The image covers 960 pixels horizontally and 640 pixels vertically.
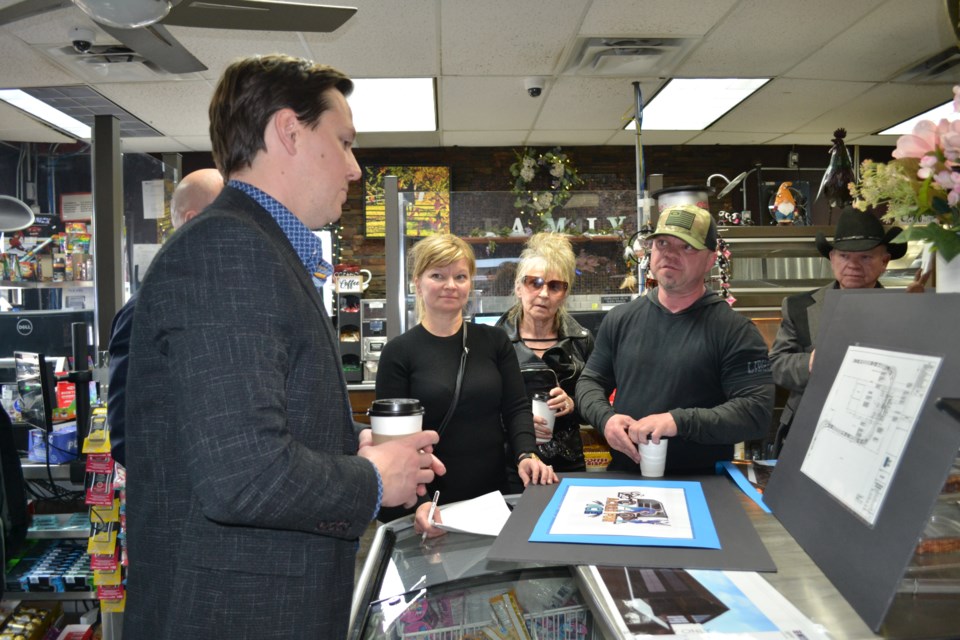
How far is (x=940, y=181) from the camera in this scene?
91cm

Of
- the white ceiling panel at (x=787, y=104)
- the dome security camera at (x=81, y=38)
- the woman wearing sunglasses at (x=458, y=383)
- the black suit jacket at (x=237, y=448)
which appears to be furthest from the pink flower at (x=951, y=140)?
the white ceiling panel at (x=787, y=104)

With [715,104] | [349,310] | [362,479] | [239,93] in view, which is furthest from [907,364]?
[715,104]

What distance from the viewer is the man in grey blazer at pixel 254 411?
82 centimetres

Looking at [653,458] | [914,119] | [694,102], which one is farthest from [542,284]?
[914,119]

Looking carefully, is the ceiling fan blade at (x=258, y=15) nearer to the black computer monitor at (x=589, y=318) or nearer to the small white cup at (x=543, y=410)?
the small white cup at (x=543, y=410)

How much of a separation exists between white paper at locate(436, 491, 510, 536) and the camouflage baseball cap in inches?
38.4

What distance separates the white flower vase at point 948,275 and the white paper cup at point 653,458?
26.6 inches

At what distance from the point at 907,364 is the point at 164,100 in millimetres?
5906

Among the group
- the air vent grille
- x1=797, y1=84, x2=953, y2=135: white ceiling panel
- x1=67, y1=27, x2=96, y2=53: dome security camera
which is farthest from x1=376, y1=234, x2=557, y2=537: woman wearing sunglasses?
x1=797, y1=84, x2=953, y2=135: white ceiling panel

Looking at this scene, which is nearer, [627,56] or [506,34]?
[506,34]

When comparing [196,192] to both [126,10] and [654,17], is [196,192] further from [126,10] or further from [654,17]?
[654,17]

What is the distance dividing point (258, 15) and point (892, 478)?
8.34 ft

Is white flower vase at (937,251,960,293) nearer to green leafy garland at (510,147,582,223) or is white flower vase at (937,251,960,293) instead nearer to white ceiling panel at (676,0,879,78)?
white ceiling panel at (676,0,879,78)

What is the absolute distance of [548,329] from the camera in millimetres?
2676
